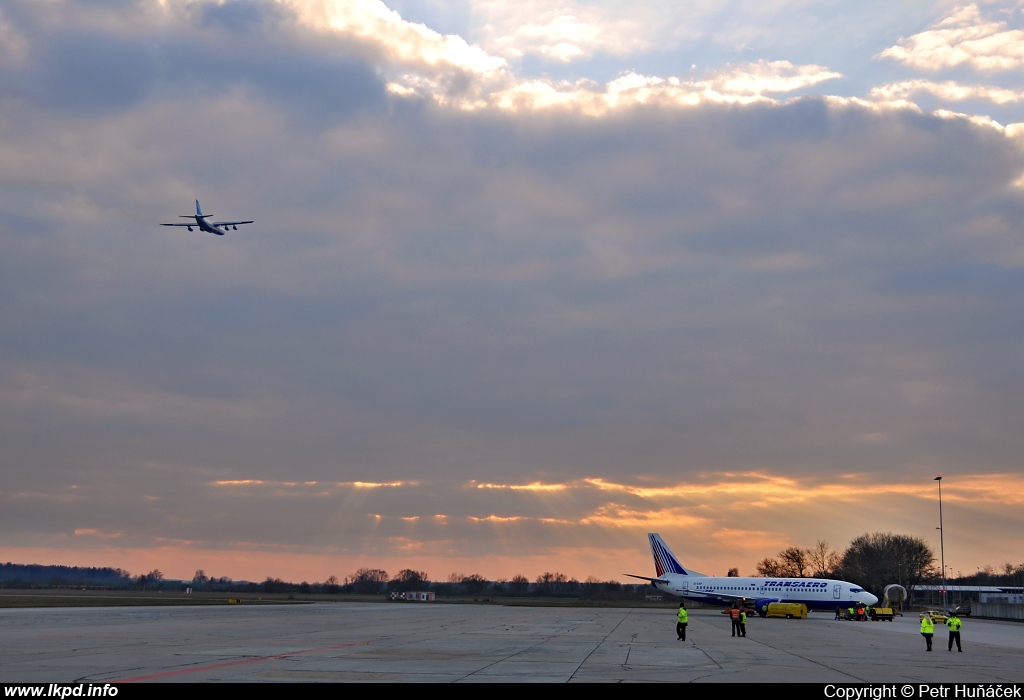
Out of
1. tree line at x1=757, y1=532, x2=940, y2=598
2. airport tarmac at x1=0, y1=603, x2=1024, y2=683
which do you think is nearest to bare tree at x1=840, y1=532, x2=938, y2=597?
tree line at x1=757, y1=532, x2=940, y2=598

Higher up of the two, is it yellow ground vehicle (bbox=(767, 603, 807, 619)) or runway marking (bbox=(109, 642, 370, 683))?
runway marking (bbox=(109, 642, 370, 683))

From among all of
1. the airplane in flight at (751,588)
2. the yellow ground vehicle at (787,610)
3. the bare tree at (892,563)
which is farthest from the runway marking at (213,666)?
the bare tree at (892,563)

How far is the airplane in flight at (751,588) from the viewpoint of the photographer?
88.5m

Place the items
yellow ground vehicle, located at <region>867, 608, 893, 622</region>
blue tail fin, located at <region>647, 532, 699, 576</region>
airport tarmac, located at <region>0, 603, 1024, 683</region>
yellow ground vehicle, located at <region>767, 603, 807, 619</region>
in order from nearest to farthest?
airport tarmac, located at <region>0, 603, 1024, 683</region>, yellow ground vehicle, located at <region>867, 608, 893, 622</region>, yellow ground vehicle, located at <region>767, 603, 807, 619</region>, blue tail fin, located at <region>647, 532, 699, 576</region>

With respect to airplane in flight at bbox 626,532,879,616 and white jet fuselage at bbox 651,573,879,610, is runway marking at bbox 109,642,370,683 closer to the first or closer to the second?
airplane in flight at bbox 626,532,879,616

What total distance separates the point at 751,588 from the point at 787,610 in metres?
9.50

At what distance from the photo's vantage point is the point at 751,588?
95.0 metres

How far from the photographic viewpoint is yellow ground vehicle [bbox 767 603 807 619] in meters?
84.9

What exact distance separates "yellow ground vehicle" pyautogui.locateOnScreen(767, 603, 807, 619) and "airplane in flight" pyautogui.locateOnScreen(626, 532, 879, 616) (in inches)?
79.9

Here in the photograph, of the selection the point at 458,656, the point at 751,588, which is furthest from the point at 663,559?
the point at 458,656

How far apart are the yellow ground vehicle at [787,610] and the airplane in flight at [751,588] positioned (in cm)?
203

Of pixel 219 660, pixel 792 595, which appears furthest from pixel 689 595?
pixel 219 660

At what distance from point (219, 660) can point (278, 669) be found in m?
3.78
